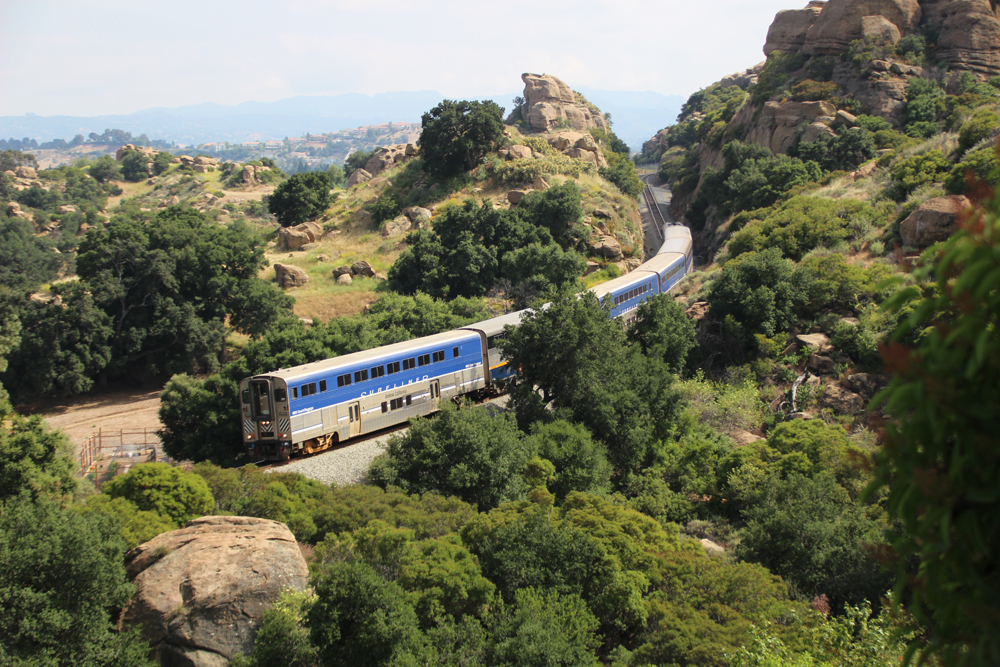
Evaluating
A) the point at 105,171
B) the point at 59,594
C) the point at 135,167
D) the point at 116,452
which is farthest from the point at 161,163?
the point at 59,594

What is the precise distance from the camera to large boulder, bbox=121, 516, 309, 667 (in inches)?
418

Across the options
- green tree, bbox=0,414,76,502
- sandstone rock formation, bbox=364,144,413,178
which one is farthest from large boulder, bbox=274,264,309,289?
green tree, bbox=0,414,76,502

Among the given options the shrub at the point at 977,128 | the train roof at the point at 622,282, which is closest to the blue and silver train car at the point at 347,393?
the train roof at the point at 622,282

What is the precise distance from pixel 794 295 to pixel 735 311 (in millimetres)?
2717

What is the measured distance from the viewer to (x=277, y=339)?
26.0 meters

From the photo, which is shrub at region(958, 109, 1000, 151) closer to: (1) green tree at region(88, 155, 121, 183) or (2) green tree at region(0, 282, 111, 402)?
(2) green tree at region(0, 282, 111, 402)

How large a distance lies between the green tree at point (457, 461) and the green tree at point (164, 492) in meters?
4.82

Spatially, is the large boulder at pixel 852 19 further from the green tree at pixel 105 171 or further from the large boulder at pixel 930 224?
the green tree at pixel 105 171

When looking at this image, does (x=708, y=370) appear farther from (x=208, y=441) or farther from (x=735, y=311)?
(x=208, y=441)

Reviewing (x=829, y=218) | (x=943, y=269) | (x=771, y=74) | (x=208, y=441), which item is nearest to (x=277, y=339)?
(x=208, y=441)

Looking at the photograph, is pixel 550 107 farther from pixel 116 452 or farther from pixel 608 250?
pixel 116 452

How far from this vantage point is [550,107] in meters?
78.5

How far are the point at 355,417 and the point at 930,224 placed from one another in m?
25.8

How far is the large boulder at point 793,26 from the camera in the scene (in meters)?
66.2
